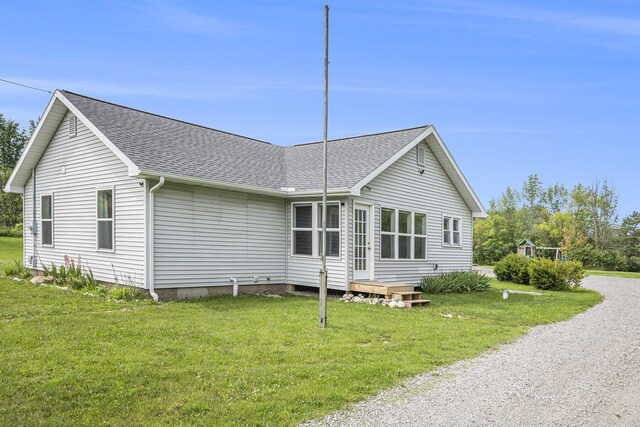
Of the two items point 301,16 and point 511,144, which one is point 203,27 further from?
point 511,144

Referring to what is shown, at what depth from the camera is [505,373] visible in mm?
6172

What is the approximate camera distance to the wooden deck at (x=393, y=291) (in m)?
12.4

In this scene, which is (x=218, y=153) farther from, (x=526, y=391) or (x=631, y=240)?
(x=631, y=240)

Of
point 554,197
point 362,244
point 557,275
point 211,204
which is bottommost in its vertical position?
point 557,275

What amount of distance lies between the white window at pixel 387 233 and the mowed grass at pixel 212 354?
3233 millimetres

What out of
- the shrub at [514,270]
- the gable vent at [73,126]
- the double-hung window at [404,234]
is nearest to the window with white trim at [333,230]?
the double-hung window at [404,234]

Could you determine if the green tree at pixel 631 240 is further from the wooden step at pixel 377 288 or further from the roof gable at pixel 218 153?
the wooden step at pixel 377 288

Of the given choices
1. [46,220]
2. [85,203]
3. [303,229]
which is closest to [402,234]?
[303,229]

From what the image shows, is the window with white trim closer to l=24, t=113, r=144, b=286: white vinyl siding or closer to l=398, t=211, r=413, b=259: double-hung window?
l=398, t=211, r=413, b=259: double-hung window

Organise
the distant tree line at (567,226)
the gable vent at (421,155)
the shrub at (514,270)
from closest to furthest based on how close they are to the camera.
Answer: the gable vent at (421,155)
the shrub at (514,270)
the distant tree line at (567,226)

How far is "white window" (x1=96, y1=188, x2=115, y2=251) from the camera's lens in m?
12.5

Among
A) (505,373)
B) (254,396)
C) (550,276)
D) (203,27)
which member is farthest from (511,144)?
(254,396)

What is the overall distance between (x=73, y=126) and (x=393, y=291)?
1011 cm

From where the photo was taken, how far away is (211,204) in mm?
12766
